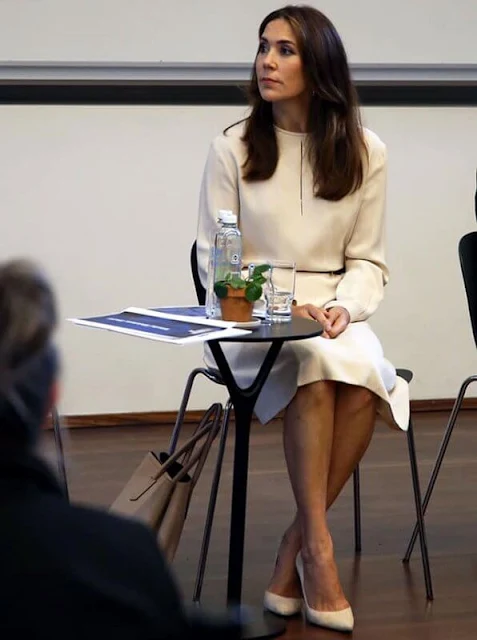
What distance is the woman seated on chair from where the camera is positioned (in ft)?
3.24

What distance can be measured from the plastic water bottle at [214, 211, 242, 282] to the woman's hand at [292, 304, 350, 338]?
181 millimetres

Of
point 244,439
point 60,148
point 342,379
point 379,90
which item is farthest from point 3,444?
point 379,90

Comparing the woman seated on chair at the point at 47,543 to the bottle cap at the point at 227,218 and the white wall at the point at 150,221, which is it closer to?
the bottle cap at the point at 227,218

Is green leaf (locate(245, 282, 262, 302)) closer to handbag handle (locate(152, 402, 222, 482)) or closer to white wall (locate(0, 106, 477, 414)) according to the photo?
handbag handle (locate(152, 402, 222, 482))

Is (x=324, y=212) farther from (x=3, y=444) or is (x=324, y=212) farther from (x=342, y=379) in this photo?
(x=3, y=444)

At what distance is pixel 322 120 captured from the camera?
9.82 feet

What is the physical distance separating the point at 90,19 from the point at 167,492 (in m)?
2.55

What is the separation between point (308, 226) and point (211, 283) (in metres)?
0.38

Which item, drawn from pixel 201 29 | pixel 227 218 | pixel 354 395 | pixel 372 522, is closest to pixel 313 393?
pixel 354 395

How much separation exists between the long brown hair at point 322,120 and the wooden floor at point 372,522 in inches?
34.2

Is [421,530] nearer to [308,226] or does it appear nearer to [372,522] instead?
[372,522]

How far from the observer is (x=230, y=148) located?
3.00 m

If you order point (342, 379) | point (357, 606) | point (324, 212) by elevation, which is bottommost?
point (357, 606)

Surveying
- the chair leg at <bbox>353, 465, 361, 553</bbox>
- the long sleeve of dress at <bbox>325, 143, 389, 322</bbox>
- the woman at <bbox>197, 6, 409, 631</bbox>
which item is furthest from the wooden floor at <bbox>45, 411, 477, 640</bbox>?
the long sleeve of dress at <bbox>325, 143, 389, 322</bbox>
